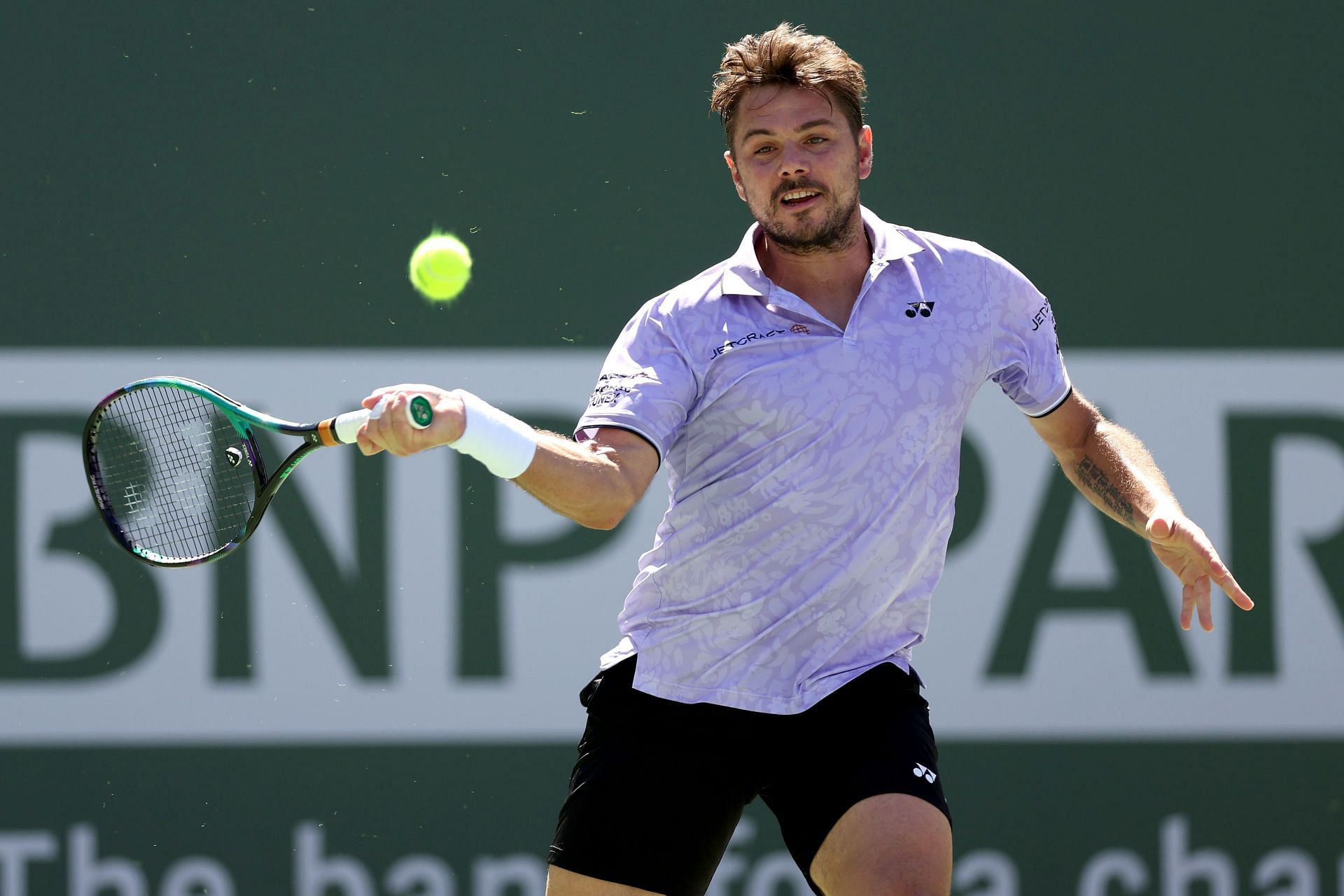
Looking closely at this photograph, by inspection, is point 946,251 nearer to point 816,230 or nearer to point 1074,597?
point 816,230

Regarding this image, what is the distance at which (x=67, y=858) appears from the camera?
3.86 m

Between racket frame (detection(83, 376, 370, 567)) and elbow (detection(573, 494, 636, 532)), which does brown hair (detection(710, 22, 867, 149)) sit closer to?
elbow (detection(573, 494, 636, 532))

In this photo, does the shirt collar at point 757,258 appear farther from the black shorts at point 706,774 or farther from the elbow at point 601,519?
the black shorts at point 706,774

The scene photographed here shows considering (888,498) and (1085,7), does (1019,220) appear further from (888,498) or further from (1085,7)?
(888,498)

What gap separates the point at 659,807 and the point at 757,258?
0.92m

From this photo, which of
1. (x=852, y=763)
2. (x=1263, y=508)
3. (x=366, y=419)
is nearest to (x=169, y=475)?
(x=366, y=419)

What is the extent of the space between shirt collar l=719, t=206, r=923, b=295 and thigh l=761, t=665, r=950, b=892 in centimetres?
65

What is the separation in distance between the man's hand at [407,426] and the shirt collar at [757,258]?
604mm

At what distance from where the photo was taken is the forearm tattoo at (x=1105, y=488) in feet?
8.96

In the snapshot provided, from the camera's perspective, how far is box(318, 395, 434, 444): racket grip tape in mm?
2146

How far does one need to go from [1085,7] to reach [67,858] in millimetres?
3266

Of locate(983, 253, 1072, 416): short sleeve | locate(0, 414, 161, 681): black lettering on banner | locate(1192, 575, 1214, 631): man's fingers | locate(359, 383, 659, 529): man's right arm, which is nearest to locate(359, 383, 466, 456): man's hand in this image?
locate(359, 383, 659, 529): man's right arm

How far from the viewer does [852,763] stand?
249 centimetres

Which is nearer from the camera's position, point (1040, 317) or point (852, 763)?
point (852, 763)
